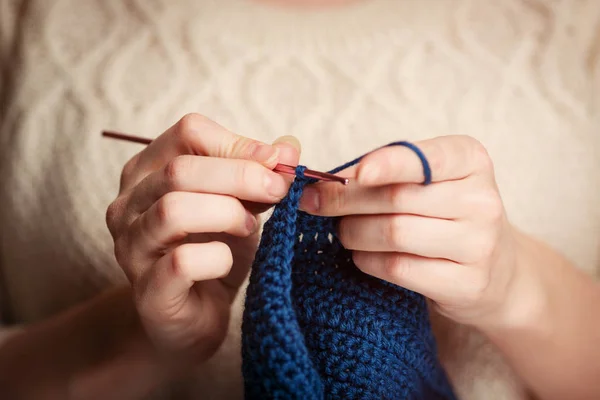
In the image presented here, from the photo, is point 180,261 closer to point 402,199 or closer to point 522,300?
point 402,199

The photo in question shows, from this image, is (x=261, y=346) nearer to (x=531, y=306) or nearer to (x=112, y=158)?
(x=531, y=306)

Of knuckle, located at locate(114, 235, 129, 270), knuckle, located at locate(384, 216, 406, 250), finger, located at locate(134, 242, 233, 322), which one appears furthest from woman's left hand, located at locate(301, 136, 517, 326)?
knuckle, located at locate(114, 235, 129, 270)

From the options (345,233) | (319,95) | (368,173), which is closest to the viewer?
(368,173)

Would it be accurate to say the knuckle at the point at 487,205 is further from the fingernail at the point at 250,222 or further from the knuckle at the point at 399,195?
the fingernail at the point at 250,222

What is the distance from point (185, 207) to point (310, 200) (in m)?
0.12

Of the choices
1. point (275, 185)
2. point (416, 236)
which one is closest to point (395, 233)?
point (416, 236)

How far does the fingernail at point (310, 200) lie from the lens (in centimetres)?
50

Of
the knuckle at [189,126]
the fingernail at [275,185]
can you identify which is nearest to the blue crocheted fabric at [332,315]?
the fingernail at [275,185]

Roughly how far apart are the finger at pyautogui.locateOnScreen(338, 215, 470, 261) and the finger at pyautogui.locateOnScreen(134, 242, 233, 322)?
149 millimetres

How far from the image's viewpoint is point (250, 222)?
21.0 inches

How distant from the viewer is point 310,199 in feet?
1.67

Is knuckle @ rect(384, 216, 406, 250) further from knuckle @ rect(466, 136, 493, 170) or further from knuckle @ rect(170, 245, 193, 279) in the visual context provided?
knuckle @ rect(170, 245, 193, 279)

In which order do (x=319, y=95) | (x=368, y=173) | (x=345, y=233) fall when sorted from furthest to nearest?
(x=319, y=95) < (x=345, y=233) < (x=368, y=173)

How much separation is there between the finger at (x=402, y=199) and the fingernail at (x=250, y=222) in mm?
89
